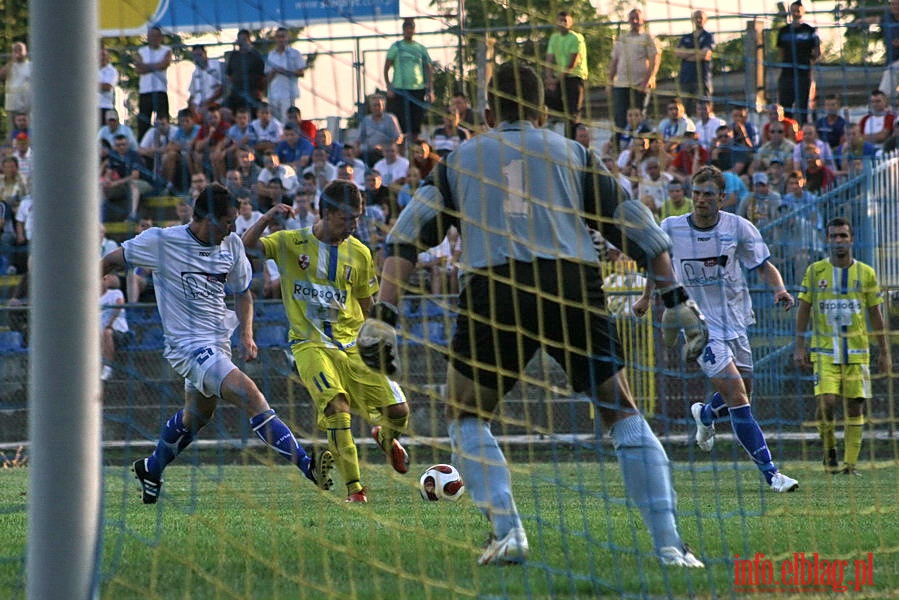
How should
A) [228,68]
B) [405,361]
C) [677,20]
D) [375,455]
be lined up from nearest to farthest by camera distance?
1. [228,68]
2. [677,20]
3. [405,361]
4. [375,455]

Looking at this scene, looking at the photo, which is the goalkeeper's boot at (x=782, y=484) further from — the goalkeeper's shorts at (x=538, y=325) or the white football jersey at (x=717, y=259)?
the goalkeeper's shorts at (x=538, y=325)

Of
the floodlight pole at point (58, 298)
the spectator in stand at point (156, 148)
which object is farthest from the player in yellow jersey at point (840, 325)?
the floodlight pole at point (58, 298)

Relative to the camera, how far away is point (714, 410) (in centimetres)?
1080

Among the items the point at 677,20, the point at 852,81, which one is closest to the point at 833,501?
the point at 852,81

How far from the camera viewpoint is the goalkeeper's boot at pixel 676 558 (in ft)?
18.2

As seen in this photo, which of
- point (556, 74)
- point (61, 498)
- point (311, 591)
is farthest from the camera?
point (556, 74)

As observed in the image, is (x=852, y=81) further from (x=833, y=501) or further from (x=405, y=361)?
(x=405, y=361)

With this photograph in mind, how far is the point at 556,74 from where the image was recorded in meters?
8.11

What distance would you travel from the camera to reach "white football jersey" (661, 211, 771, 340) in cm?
1015

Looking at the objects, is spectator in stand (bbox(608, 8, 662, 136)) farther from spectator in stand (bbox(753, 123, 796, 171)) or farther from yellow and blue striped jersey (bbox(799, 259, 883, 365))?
yellow and blue striped jersey (bbox(799, 259, 883, 365))

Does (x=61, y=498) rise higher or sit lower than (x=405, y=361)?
higher

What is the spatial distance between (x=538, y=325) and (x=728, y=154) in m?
6.28

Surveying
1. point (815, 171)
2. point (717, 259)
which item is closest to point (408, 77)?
point (717, 259)

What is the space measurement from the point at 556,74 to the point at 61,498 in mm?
4740
